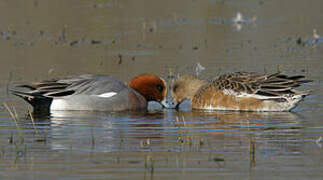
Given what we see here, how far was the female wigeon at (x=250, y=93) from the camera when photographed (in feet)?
33.2

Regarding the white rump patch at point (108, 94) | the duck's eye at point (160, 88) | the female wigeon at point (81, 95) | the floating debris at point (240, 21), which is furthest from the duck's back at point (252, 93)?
the floating debris at point (240, 21)

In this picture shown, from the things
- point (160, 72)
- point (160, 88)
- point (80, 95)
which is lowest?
point (80, 95)

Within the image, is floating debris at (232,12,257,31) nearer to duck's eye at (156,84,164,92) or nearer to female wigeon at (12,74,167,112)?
duck's eye at (156,84,164,92)

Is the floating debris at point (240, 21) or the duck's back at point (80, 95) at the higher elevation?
the floating debris at point (240, 21)

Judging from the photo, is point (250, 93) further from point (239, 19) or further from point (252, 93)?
point (239, 19)

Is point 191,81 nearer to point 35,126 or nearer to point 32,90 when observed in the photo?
point 32,90

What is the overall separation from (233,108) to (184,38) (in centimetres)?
699

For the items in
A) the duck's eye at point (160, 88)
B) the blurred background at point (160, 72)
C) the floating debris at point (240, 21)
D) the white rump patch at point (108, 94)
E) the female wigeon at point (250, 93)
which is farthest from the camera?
the floating debris at point (240, 21)

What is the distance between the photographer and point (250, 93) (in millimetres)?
10320

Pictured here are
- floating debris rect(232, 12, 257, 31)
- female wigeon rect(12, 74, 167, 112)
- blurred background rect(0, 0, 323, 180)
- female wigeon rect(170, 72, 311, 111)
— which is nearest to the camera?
blurred background rect(0, 0, 323, 180)

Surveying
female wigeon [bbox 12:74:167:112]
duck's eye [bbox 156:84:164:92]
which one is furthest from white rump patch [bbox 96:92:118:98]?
duck's eye [bbox 156:84:164:92]

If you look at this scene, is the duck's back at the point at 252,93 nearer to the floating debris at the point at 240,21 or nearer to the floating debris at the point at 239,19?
the floating debris at the point at 240,21

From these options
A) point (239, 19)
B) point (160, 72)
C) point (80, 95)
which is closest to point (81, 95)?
point (80, 95)

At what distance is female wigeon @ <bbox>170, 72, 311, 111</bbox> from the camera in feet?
33.2
